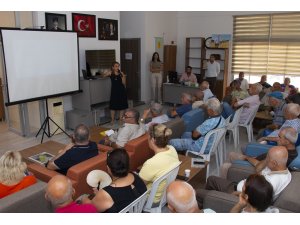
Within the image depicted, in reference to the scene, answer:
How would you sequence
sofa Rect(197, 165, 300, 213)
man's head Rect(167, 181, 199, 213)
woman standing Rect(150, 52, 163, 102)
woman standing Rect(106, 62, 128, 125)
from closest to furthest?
man's head Rect(167, 181, 199, 213), sofa Rect(197, 165, 300, 213), woman standing Rect(106, 62, 128, 125), woman standing Rect(150, 52, 163, 102)

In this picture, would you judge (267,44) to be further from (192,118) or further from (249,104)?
(192,118)

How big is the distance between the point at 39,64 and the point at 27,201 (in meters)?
3.23

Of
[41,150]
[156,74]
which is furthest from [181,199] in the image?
[156,74]

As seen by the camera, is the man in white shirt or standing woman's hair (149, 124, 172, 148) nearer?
standing woman's hair (149, 124, 172, 148)

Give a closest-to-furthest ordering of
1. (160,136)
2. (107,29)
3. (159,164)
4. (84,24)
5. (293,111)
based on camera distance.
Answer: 1. (159,164)
2. (160,136)
3. (293,111)
4. (84,24)
5. (107,29)

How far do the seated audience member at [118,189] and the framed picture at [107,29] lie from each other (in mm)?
4896

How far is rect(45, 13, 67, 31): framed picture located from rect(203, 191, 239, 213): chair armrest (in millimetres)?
4387

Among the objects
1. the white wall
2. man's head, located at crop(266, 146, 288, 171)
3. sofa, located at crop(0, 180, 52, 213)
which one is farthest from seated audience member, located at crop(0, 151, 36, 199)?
the white wall

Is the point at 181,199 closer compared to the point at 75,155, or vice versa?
the point at 181,199

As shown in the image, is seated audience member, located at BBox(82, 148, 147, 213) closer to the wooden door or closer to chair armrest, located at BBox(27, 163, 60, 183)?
chair armrest, located at BBox(27, 163, 60, 183)

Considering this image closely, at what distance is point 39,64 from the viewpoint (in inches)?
189

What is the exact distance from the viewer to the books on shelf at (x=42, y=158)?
3143 mm

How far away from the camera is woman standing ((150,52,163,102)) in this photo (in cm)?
816

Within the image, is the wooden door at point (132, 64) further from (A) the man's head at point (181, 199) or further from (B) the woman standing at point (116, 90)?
(A) the man's head at point (181, 199)
